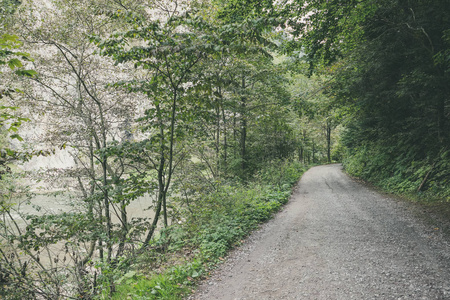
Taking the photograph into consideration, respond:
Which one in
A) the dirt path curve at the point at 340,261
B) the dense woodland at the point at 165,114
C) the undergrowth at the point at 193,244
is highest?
the dense woodland at the point at 165,114

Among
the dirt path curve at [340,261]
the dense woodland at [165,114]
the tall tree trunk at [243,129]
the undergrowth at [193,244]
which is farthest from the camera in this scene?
the tall tree trunk at [243,129]

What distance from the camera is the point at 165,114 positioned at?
215 inches

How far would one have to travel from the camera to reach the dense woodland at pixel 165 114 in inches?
162

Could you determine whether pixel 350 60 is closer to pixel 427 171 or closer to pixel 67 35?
pixel 427 171

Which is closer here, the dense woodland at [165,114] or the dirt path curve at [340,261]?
the dirt path curve at [340,261]

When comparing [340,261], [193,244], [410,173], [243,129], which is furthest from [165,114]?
[410,173]

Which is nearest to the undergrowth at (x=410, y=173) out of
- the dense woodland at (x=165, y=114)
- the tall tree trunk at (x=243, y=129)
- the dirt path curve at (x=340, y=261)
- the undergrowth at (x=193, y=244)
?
the dense woodland at (x=165, y=114)

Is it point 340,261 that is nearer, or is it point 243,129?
point 340,261

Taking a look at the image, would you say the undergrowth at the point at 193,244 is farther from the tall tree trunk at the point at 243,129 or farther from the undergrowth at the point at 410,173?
the undergrowth at the point at 410,173

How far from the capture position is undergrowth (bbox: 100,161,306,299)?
3.95m

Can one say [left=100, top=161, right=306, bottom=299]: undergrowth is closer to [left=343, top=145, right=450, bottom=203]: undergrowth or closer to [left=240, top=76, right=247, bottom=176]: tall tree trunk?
[left=240, top=76, right=247, bottom=176]: tall tree trunk

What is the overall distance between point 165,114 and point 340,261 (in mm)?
4887

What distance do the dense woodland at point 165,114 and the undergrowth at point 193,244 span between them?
43 mm

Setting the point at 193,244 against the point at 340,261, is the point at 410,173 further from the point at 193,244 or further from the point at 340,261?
the point at 193,244
